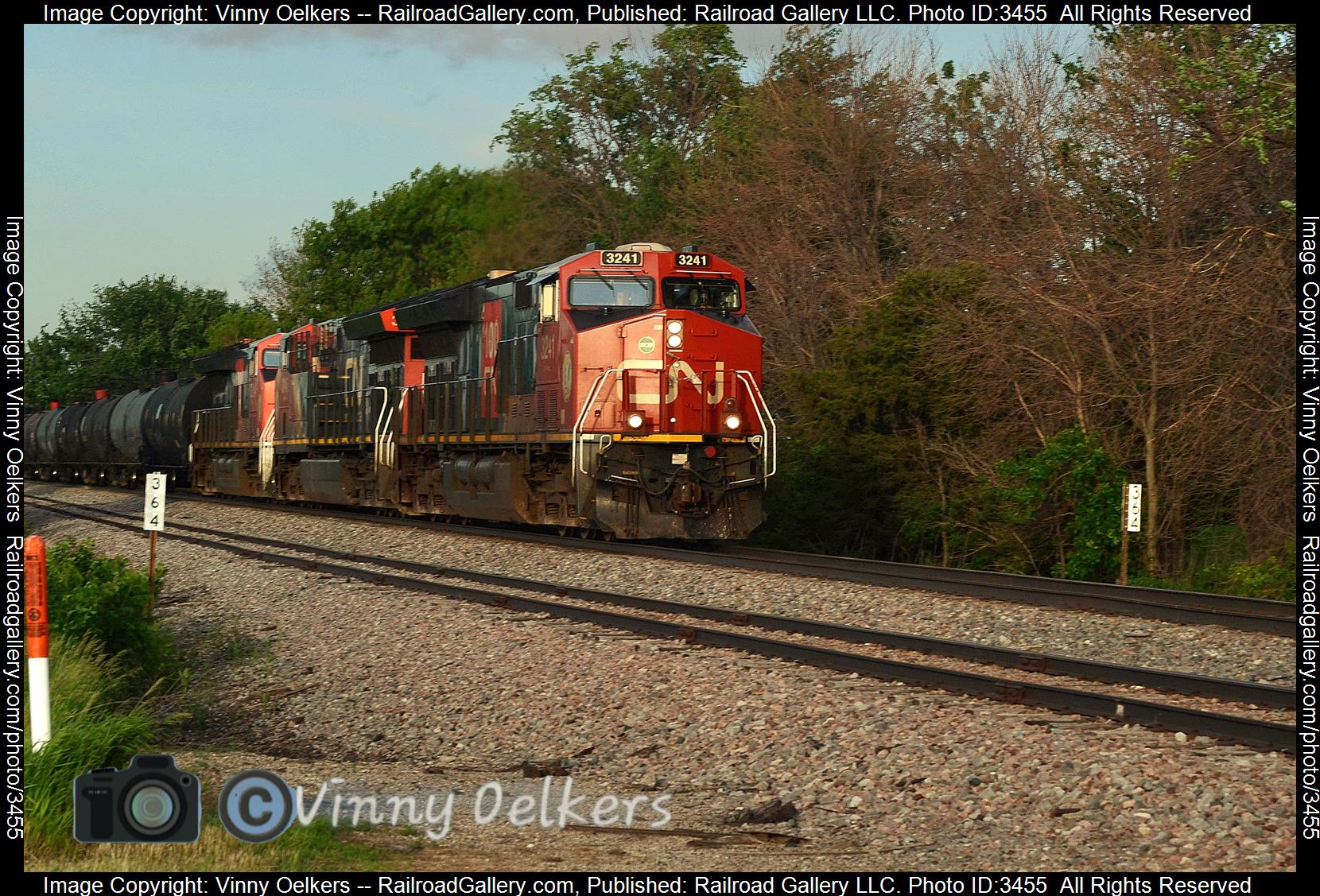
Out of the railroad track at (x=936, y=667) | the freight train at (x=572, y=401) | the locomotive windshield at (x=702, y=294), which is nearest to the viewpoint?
the railroad track at (x=936, y=667)

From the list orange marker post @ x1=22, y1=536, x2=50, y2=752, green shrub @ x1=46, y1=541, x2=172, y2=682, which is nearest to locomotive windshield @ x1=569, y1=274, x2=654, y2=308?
green shrub @ x1=46, y1=541, x2=172, y2=682

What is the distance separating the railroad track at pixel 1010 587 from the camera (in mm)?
11742

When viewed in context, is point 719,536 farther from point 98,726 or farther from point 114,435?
point 114,435

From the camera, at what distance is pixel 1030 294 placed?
18.7m

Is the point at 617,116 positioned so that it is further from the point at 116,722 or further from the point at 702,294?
the point at 116,722

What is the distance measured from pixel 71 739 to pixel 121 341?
258 ft

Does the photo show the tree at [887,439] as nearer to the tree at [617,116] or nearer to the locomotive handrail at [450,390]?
the locomotive handrail at [450,390]

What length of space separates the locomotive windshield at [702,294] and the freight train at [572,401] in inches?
0.9

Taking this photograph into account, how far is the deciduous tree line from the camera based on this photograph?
16750mm

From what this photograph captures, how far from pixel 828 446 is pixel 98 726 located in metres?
16.0

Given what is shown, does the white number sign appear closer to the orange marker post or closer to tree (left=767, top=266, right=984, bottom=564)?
tree (left=767, top=266, right=984, bottom=564)

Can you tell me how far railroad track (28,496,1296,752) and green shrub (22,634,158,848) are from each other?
415 centimetres

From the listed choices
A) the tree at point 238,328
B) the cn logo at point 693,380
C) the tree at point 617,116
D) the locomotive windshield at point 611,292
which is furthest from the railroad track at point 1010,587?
the tree at point 238,328
